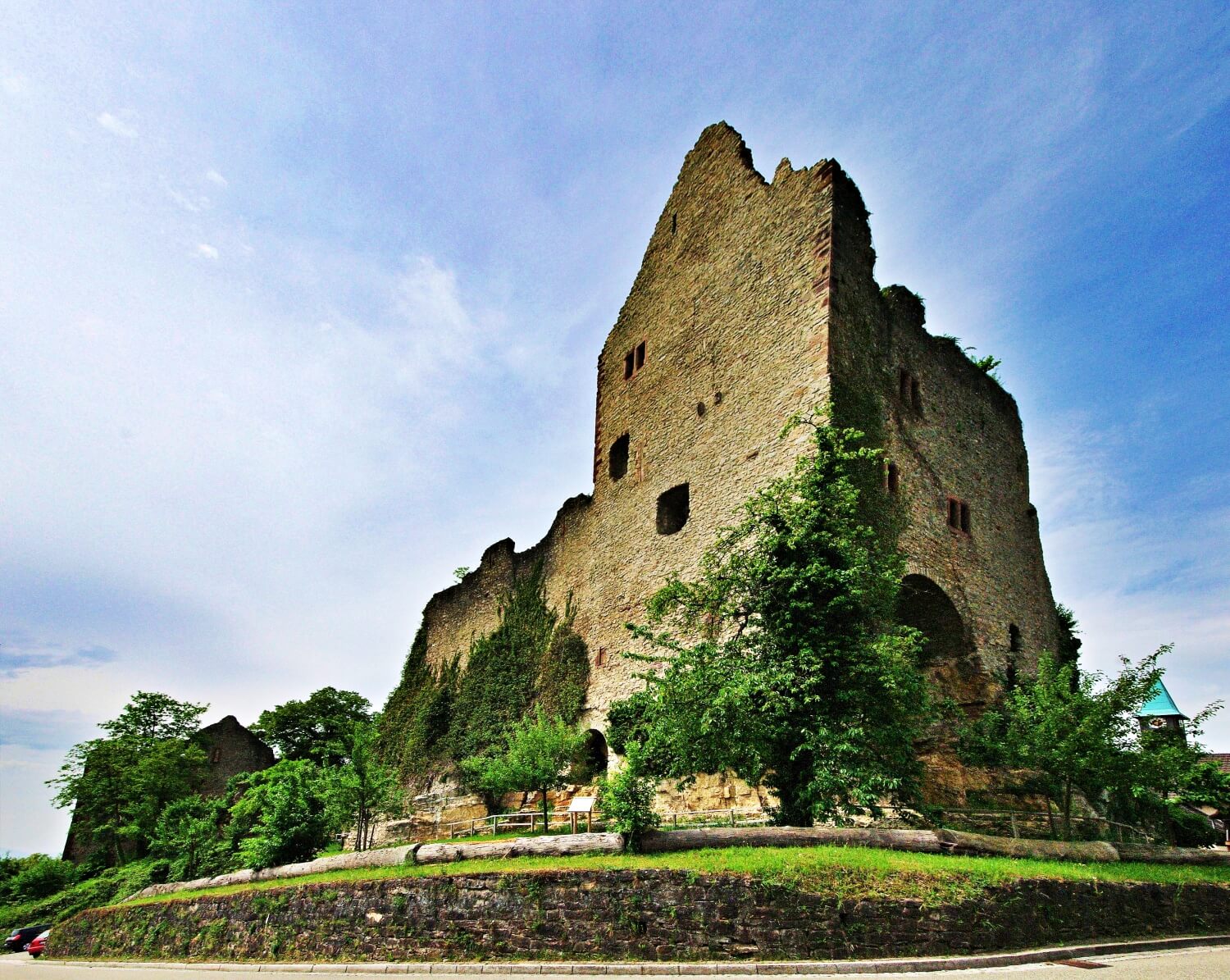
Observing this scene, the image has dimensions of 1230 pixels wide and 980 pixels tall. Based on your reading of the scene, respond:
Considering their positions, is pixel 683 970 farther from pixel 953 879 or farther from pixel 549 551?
pixel 549 551

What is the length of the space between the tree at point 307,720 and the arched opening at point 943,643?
37148 mm

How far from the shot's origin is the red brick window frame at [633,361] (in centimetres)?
2456

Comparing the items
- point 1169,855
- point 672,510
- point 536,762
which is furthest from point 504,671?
point 1169,855

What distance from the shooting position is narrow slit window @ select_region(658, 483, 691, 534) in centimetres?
2133

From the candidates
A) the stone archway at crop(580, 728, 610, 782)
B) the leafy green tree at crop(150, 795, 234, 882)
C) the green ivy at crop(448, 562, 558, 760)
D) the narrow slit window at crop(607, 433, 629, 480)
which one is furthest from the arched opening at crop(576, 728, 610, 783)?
the leafy green tree at crop(150, 795, 234, 882)

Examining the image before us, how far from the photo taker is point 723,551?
16.8 meters

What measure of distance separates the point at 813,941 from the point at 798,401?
1152 centimetres

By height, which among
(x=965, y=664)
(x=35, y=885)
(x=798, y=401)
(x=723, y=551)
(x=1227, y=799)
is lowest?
(x=35, y=885)

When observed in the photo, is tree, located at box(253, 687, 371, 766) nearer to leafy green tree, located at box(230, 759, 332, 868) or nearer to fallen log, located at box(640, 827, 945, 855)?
leafy green tree, located at box(230, 759, 332, 868)

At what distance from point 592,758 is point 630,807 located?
10700 mm

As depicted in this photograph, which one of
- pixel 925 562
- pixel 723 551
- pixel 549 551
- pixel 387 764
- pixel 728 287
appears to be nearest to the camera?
pixel 723 551

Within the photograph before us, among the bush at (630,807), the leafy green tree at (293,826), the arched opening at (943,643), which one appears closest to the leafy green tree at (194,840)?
the leafy green tree at (293,826)

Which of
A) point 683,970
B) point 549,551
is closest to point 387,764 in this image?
point 549,551

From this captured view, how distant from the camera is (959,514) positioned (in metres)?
19.9
